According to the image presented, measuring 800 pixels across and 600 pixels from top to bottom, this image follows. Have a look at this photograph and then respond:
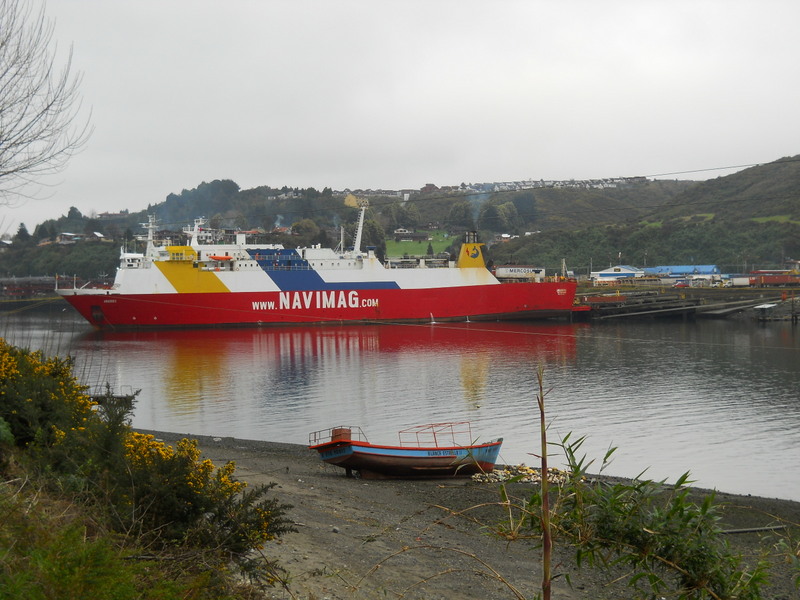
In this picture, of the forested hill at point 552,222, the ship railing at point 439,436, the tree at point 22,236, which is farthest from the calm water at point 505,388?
the tree at point 22,236

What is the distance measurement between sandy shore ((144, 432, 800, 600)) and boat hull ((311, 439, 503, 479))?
5.8 inches

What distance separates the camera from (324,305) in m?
27.6

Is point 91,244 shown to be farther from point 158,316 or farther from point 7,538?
point 7,538

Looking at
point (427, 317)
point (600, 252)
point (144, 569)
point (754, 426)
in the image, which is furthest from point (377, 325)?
point (600, 252)

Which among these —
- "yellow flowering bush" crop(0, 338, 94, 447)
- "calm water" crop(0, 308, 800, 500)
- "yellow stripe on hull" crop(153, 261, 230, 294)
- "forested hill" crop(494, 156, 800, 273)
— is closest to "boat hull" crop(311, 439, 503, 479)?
"calm water" crop(0, 308, 800, 500)

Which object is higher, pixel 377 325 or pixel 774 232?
pixel 774 232

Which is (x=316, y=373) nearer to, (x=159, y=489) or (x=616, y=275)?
(x=159, y=489)

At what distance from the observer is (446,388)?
14.4 meters

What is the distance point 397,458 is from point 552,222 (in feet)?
255

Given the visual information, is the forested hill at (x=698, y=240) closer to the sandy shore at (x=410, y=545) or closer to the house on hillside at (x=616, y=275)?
the house on hillside at (x=616, y=275)

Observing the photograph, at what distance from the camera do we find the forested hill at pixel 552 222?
53.0 metres

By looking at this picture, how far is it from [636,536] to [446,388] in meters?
11.6

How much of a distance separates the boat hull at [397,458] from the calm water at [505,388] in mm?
1719

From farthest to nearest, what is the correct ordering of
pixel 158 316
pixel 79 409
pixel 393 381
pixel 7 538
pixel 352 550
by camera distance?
pixel 158 316, pixel 393 381, pixel 79 409, pixel 352 550, pixel 7 538
